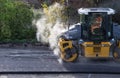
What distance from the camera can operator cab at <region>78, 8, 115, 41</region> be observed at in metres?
15.8

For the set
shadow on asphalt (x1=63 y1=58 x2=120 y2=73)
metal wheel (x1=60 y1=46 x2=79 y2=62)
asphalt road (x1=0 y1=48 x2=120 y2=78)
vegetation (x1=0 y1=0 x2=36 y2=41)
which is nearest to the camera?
asphalt road (x1=0 y1=48 x2=120 y2=78)

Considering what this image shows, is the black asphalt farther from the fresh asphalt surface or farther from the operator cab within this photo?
the operator cab

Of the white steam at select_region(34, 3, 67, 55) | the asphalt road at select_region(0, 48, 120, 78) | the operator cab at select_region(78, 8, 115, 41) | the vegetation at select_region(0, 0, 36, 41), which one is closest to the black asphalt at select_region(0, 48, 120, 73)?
the asphalt road at select_region(0, 48, 120, 78)

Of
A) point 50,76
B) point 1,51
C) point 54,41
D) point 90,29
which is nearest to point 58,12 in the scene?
point 54,41

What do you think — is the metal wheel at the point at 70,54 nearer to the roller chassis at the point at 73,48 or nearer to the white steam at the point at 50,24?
the roller chassis at the point at 73,48

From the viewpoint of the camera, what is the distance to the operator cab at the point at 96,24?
15750 millimetres

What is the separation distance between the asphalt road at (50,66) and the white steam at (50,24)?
6.78 feet

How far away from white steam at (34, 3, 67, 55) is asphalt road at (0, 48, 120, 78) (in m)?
2.07

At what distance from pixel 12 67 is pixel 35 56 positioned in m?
1.99

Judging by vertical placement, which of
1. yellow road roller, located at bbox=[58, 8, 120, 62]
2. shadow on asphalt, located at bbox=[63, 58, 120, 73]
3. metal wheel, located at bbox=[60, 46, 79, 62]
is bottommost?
shadow on asphalt, located at bbox=[63, 58, 120, 73]

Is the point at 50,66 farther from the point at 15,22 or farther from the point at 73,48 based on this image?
the point at 15,22

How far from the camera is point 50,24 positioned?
20.0 meters

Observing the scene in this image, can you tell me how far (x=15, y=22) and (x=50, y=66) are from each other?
5.80 m


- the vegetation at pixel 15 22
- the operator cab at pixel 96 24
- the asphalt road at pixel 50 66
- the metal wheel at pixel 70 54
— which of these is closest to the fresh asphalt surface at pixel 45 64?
the asphalt road at pixel 50 66
